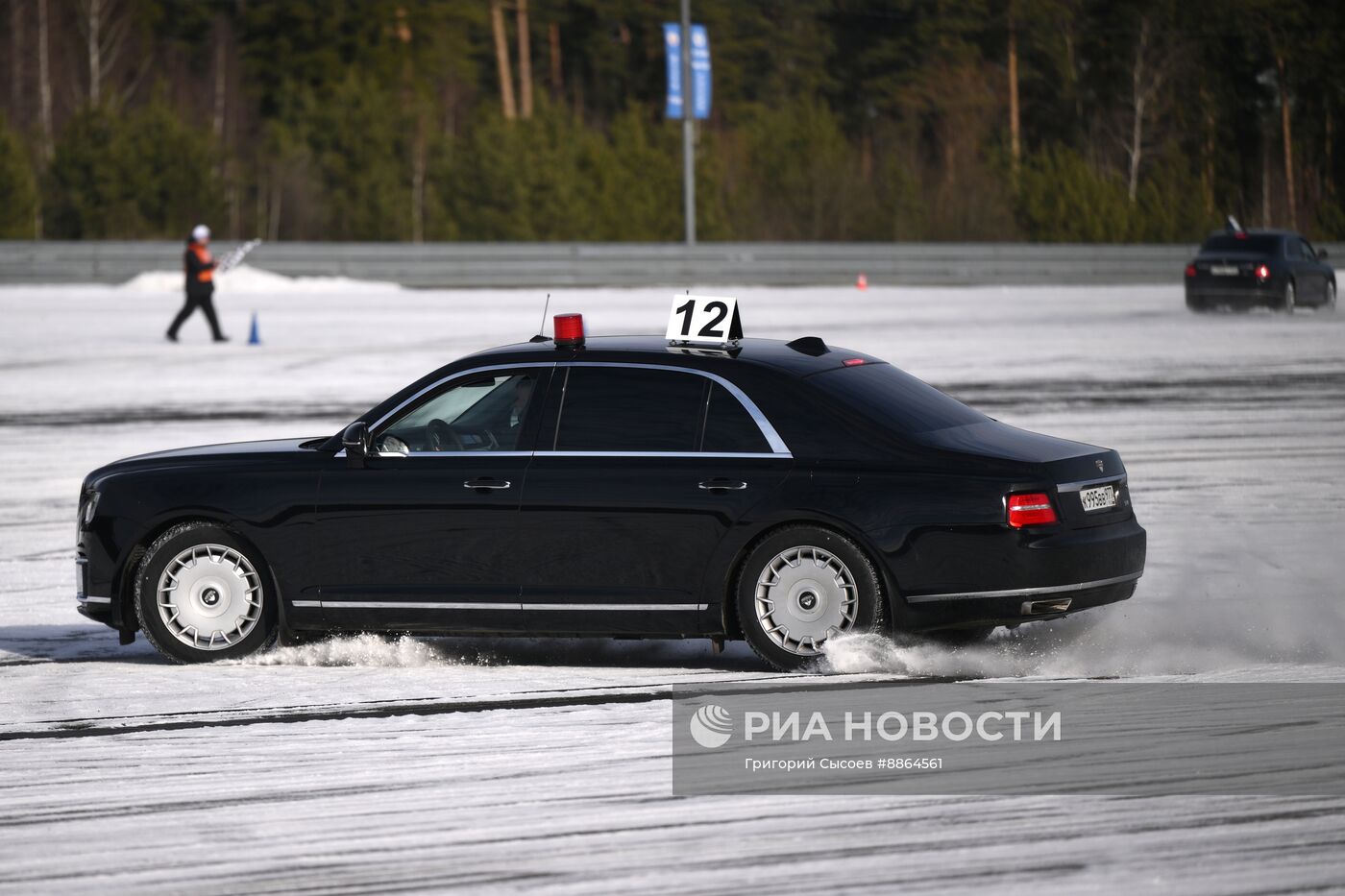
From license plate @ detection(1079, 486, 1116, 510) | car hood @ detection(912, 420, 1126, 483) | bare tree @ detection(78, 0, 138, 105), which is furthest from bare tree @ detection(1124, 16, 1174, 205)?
license plate @ detection(1079, 486, 1116, 510)

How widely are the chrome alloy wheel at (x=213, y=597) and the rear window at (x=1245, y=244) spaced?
26165 millimetres

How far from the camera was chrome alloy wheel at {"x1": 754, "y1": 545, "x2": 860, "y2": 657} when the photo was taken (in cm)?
764

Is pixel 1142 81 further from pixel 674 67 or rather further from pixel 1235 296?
pixel 1235 296

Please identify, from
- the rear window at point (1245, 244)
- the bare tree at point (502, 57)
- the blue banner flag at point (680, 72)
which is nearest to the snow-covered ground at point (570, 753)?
the rear window at point (1245, 244)

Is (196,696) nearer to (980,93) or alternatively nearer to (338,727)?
(338,727)

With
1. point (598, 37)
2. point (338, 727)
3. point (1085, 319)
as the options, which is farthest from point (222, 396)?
point (598, 37)

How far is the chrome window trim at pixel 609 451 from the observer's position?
25.6 feet

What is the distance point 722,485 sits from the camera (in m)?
7.71

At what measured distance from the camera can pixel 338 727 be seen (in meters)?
6.98

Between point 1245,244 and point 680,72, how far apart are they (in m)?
18.7

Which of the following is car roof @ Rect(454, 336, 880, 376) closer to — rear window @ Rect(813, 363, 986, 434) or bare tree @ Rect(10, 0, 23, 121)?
rear window @ Rect(813, 363, 986, 434)

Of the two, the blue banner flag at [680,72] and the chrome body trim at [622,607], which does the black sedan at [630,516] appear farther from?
the blue banner flag at [680,72]

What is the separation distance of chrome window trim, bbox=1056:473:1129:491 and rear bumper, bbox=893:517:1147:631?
0.58 ft

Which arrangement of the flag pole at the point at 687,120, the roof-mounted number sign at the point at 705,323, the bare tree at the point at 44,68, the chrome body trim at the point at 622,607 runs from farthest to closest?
1. the bare tree at the point at 44,68
2. the flag pole at the point at 687,120
3. the roof-mounted number sign at the point at 705,323
4. the chrome body trim at the point at 622,607
